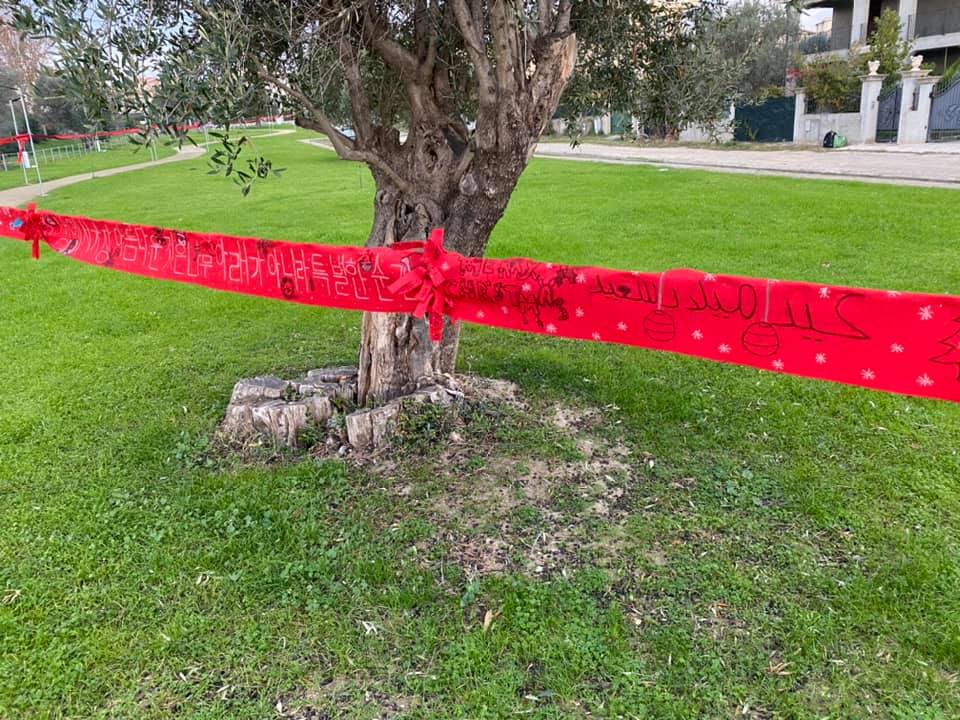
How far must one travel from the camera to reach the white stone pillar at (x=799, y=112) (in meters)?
33.4

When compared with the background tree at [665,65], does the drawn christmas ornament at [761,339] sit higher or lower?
lower

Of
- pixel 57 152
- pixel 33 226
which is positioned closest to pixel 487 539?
pixel 33 226

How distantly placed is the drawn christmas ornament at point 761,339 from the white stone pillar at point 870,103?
32491 mm

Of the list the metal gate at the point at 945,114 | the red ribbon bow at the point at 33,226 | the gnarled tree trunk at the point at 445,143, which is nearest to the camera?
the gnarled tree trunk at the point at 445,143

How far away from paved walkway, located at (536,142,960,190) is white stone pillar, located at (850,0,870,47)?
1430cm

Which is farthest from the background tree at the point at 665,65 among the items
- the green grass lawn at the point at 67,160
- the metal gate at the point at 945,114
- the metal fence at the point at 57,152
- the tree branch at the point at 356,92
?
the metal fence at the point at 57,152

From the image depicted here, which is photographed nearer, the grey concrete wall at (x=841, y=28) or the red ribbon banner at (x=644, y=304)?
the red ribbon banner at (x=644, y=304)

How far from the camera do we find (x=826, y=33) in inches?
1752

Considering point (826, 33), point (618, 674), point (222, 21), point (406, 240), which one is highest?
point (826, 33)

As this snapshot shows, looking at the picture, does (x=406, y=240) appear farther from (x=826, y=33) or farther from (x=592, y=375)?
(x=826, y=33)

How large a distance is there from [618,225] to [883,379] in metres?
10.8

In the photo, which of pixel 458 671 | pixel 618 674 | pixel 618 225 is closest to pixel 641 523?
pixel 618 674

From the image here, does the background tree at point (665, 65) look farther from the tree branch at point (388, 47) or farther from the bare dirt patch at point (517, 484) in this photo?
the bare dirt patch at point (517, 484)

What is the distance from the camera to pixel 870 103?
1202 inches
